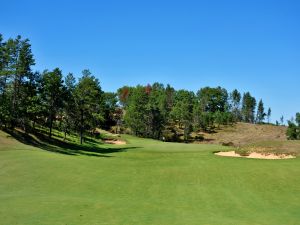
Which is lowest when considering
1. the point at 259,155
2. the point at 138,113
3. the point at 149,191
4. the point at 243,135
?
the point at 149,191

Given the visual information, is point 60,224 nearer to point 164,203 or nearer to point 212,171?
point 164,203

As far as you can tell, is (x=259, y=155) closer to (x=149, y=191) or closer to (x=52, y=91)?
(x=149, y=191)

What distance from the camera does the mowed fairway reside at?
18.9 meters

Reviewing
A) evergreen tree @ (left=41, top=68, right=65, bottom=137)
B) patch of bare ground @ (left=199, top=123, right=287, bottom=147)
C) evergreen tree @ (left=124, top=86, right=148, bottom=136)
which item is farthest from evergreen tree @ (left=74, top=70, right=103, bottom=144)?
patch of bare ground @ (left=199, top=123, right=287, bottom=147)

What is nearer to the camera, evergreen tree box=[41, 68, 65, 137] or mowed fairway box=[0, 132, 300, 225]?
mowed fairway box=[0, 132, 300, 225]

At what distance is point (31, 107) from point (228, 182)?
4190 centimetres

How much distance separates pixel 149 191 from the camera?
27.6m

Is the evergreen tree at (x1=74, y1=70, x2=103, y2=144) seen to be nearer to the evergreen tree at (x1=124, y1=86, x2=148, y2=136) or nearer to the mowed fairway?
the mowed fairway

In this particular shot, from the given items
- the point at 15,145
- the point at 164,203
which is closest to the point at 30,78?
the point at 15,145

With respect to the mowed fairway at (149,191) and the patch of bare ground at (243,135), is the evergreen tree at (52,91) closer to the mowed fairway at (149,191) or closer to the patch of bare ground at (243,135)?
the mowed fairway at (149,191)

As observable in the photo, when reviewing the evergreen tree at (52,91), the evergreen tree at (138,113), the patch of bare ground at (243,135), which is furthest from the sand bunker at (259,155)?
the patch of bare ground at (243,135)

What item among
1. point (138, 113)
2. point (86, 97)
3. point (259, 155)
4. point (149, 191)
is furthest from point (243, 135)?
point (149, 191)

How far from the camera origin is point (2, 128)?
58656 mm

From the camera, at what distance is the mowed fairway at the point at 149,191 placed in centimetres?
1888
